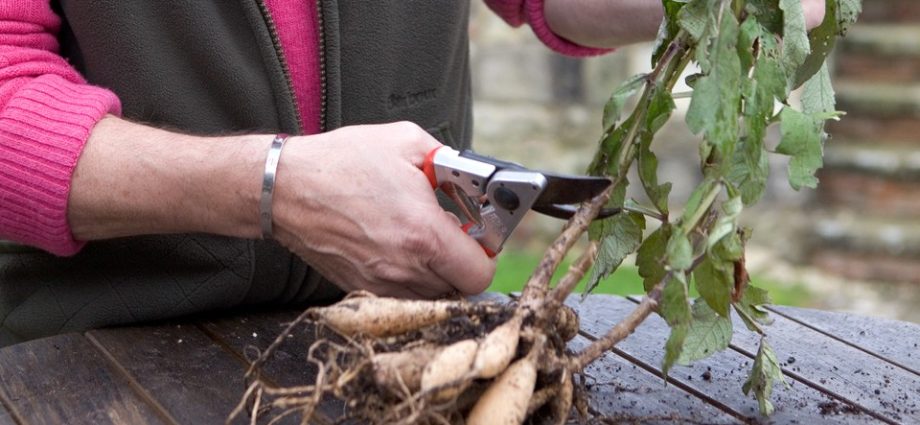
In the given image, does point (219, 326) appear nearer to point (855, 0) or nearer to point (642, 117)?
point (642, 117)

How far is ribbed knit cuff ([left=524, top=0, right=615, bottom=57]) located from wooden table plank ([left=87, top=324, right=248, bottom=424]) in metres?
0.88

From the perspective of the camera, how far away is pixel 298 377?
1345 mm

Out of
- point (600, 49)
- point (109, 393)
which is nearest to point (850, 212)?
point (600, 49)

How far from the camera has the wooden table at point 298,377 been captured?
129 cm

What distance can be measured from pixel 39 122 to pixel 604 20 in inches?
38.6

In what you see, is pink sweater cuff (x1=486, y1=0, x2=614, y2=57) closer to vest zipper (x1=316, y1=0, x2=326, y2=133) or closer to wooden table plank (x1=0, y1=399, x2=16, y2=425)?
vest zipper (x1=316, y1=0, x2=326, y2=133)

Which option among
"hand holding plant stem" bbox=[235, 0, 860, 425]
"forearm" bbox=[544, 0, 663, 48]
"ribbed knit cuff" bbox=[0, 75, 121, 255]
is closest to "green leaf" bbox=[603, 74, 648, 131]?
"hand holding plant stem" bbox=[235, 0, 860, 425]

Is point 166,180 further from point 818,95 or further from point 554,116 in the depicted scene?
point 554,116

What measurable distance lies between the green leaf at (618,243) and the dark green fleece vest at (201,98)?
42 centimetres

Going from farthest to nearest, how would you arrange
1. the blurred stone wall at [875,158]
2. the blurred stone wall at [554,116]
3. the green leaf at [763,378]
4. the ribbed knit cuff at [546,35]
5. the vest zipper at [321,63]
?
the blurred stone wall at [554,116] < the blurred stone wall at [875,158] < the ribbed knit cuff at [546,35] < the vest zipper at [321,63] < the green leaf at [763,378]

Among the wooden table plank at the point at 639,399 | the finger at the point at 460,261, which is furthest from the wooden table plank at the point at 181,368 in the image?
the wooden table plank at the point at 639,399

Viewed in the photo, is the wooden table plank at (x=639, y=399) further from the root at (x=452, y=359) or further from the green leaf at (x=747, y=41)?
the green leaf at (x=747, y=41)

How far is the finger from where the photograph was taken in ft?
4.21

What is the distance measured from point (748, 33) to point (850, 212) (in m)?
2.78
